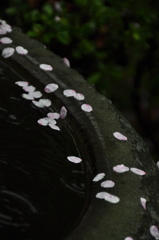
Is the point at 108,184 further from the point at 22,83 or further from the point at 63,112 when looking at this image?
the point at 22,83

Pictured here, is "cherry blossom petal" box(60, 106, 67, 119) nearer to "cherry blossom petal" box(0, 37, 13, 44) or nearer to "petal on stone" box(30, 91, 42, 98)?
"petal on stone" box(30, 91, 42, 98)

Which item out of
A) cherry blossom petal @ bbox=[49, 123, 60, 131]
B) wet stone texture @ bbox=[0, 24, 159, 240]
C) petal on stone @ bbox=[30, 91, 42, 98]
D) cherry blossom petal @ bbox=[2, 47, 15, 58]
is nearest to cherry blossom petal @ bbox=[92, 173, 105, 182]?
wet stone texture @ bbox=[0, 24, 159, 240]

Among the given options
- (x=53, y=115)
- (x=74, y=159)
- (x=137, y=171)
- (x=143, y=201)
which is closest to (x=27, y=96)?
(x=53, y=115)

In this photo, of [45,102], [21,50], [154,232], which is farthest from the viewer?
[21,50]

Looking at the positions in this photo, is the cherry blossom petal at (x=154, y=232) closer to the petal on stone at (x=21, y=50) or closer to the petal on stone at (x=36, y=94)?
the petal on stone at (x=36, y=94)

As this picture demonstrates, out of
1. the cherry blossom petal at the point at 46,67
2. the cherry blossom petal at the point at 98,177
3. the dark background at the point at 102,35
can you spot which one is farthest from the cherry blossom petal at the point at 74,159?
the dark background at the point at 102,35

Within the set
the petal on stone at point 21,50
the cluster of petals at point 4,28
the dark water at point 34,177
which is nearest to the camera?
the dark water at point 34,177
